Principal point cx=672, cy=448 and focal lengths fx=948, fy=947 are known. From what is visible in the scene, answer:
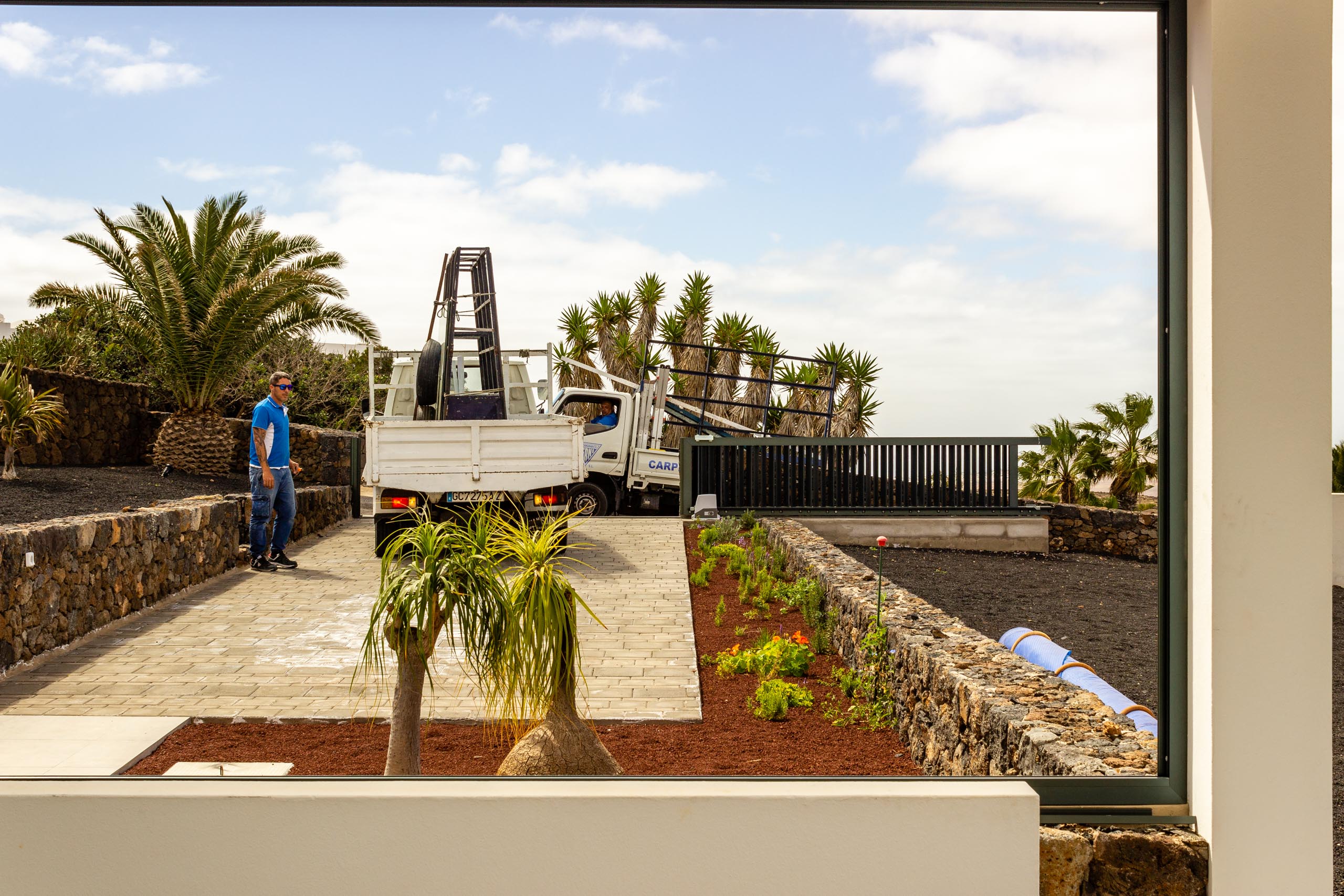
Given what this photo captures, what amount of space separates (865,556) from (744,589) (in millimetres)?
5187

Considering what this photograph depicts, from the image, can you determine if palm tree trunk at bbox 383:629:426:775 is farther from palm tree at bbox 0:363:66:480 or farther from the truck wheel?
palm tree at bbox 0:363:66:480

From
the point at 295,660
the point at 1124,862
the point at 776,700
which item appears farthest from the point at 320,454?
the point at 1124,862

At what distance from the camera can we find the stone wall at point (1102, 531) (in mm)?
14117

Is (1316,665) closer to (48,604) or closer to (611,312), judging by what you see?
(48,604)

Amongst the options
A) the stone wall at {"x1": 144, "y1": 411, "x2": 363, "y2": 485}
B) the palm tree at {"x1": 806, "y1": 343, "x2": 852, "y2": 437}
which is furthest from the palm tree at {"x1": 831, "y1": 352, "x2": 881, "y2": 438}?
the stone wall at {"x1": 144, "y1": 411, "x2": 363, "y2": 485}

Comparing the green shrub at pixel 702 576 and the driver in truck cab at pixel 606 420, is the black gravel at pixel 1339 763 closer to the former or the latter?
the green shrub at pixel 702 576

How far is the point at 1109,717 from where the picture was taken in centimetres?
330

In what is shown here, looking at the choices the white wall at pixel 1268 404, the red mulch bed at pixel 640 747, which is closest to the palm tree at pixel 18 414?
the red mulch bed at pixel 640 747

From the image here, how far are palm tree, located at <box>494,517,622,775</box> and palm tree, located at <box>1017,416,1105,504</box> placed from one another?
1481 cm

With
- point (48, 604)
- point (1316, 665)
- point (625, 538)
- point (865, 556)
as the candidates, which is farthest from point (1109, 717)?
point (865, 556)

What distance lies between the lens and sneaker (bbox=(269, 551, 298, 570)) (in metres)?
8.54

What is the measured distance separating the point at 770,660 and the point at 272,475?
477 centimetres

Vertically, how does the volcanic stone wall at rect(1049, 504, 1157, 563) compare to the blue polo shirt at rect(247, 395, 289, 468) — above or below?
below

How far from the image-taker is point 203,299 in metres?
12.8
